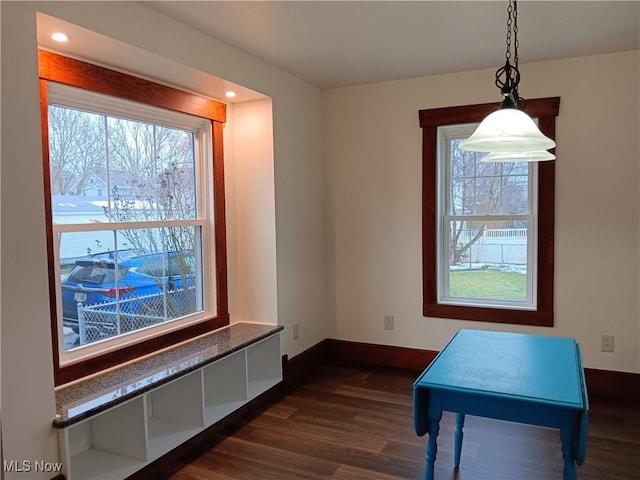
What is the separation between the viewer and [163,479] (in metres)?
2.59

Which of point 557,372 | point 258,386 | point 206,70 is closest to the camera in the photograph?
point 557,372

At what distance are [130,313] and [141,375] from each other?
1.57 ft

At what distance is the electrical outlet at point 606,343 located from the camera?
353cm

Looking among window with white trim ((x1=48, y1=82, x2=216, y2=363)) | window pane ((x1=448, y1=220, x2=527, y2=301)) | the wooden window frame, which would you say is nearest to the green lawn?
window pane ((x1=448, y1=220, x2=527, y2=301))

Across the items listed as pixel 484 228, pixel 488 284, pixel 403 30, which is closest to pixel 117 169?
pixel 403 30

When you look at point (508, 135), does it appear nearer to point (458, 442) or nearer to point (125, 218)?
point (458, 442)

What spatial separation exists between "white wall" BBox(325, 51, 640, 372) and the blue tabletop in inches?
53.5

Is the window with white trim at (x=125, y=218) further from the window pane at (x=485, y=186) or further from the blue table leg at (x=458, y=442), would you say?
the window pane at (x=485, y=186)

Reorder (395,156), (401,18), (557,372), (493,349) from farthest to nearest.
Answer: (395,156)
(401,18)
(493,349)
(557,372)

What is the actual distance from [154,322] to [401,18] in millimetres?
2368

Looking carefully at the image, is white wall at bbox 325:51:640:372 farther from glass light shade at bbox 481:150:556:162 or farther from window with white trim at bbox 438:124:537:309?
glass light shade at bbox 481:150:556:162

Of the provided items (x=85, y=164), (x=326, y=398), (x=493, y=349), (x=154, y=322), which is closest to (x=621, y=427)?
(x=493, y=349)

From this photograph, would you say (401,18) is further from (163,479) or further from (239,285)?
(163,479)

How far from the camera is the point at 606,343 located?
139 inches
